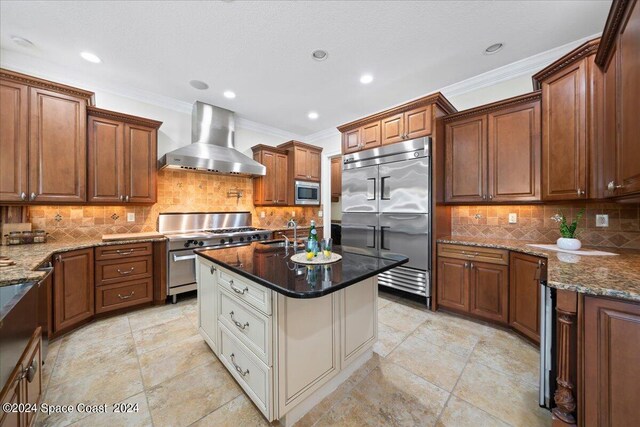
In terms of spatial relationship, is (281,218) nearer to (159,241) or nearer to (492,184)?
(159,241)

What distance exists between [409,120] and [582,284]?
246cm

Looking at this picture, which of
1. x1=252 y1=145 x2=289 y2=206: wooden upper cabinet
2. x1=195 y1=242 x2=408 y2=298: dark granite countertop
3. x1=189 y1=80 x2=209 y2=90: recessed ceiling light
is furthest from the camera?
x1=252 y1=145 x2=289 y2=206: wooden upper cabinet

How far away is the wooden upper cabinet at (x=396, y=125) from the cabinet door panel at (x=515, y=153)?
2.04 feet

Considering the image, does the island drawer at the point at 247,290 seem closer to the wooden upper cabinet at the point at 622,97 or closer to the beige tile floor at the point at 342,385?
the beige tile floor at the point at 342,385

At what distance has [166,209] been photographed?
359cm

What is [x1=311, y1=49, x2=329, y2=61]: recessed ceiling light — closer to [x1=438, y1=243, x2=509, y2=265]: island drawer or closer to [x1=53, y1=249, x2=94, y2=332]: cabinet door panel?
[x1=438, y1=243, x2=509, y2=265]: island drawer

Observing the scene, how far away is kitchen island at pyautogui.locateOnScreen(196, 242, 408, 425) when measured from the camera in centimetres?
126

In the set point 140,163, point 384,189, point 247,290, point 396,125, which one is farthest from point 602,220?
point 140,163

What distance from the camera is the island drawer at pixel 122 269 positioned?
2.64 m

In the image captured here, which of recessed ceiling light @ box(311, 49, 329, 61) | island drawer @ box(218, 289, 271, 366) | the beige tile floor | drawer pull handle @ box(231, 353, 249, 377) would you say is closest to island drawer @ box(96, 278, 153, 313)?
the beige tile floor

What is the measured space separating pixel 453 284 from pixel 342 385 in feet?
5.89

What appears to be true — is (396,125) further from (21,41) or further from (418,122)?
(21,41)

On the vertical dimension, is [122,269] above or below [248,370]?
above

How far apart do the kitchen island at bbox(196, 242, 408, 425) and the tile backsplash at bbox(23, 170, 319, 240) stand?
2.22m
